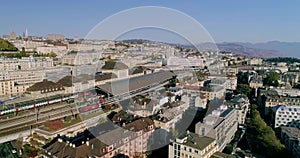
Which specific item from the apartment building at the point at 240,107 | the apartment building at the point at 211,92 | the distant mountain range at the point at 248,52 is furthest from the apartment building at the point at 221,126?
the distant mountain range at the point at 248,52

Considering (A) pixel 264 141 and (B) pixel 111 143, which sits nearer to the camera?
(B) pixel 111 143

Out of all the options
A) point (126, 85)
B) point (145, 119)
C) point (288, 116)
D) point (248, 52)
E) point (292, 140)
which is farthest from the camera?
point (248, 52)

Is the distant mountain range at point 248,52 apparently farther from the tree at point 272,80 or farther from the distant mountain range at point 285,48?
the tree at point 272,80

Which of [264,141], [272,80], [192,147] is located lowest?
[264,141]

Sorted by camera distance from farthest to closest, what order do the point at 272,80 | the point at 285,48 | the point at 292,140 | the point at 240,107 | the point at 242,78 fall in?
the point at 285,48 < the point at 242,78 < the point at 272,80 < the point at 240,107 < the point at 292,140

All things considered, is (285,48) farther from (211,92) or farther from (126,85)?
(126,85)

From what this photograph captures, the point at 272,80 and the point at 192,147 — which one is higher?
the point at 272,80

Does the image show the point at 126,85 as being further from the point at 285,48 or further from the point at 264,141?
the point at 285,48

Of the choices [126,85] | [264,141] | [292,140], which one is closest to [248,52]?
[126,85]

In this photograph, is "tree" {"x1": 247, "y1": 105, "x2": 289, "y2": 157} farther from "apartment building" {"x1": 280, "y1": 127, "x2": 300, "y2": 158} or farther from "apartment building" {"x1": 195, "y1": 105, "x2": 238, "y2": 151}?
"apartment building" {"x1": 195, "y1": 105, "x2": 238, "y2": 151}
